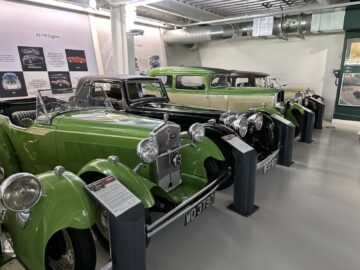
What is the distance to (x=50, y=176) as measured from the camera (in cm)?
168

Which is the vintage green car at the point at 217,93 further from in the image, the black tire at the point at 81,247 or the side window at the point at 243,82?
the black tire at the point at 81,247

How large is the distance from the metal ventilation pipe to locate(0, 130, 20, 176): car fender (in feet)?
25.5

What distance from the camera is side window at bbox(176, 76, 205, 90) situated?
615 centimetres

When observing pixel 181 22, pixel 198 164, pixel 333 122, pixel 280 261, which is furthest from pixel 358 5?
pixel 280 261

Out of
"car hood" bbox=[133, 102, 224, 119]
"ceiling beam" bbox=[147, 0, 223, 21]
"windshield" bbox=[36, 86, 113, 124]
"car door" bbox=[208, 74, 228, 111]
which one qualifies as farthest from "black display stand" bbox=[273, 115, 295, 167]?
"ceiling beam" bbox=[147, 0, 223, 21]

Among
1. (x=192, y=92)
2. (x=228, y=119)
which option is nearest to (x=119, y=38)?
(x=192, y=92)

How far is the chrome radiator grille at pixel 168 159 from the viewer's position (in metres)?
2.46

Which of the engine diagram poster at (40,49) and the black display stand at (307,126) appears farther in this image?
the engine diagram poster at (40,49)

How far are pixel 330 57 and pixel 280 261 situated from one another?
8.34m

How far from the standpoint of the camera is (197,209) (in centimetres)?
223

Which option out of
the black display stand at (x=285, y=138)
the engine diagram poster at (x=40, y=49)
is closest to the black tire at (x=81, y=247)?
the black display stand at (x=285, y=138)

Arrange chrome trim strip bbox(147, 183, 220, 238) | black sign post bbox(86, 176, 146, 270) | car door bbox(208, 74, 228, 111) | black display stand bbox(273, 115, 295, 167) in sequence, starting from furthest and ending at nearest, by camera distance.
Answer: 1. car door bbox(208, 74, 228, 111)
2. black display stand bbox(273, 115, 295, 167)
3. chrome trim strip bbox(147, 183, 220, 238)
4. black sign post bbox(86, 176, 146, 270)

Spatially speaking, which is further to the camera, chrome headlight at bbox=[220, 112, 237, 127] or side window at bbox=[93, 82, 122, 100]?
side window at bbox=[93, 82, 122, 100]

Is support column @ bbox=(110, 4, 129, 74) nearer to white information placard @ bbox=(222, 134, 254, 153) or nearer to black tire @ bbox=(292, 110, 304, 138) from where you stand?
black tire @ bbox=(292, 110, 304, 138)
